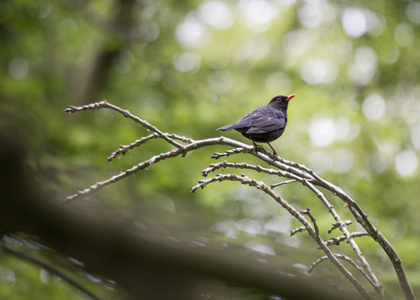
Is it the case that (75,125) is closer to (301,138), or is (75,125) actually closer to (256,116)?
(301,138)

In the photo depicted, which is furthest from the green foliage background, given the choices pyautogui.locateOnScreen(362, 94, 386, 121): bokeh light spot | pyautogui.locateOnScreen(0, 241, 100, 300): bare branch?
pyautogui.locateOnScreen(0, 241, 100, 300): bare branch

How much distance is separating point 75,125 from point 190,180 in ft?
6.73

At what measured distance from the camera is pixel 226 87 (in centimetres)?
819

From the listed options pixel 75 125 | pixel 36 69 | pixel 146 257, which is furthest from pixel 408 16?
pixel 146 257

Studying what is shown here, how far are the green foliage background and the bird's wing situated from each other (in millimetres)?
2459

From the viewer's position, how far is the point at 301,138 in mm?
7586

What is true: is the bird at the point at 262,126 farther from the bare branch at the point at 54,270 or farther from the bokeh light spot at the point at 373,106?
the bokeh light spot at the point at 373,106

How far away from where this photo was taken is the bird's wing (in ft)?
8.61

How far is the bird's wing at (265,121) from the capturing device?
2623 mm

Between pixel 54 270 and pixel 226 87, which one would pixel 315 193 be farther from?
pixel 226 87

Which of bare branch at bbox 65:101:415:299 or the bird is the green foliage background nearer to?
the bird

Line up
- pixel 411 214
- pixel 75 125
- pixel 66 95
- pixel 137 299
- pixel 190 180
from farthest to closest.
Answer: pixel 66 95 < pixel 411 214 < pixel 75 125 < pixel 190 180 < pixel 137 299

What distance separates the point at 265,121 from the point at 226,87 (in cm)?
555

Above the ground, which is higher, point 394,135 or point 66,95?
point 394,135
